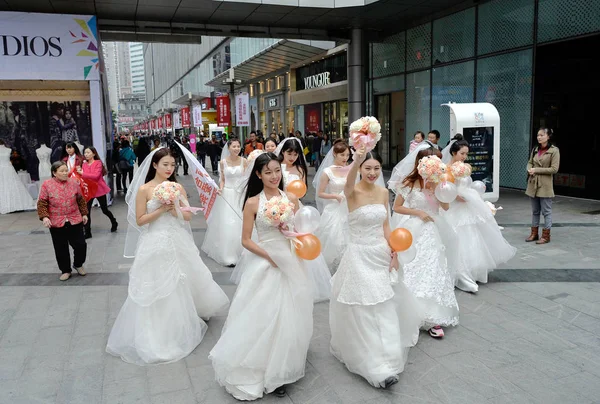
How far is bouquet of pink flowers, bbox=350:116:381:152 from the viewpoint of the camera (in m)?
3.66

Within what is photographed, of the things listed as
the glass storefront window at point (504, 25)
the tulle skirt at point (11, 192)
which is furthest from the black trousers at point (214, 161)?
the glass storefront window at point (504, 25)

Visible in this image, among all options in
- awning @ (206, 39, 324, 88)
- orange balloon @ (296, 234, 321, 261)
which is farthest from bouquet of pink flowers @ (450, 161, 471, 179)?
awning @ (206, 39, 324, 88)

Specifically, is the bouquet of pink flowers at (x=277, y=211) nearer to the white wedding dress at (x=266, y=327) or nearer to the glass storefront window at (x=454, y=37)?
the white wedding dress at (x=266, y=327)

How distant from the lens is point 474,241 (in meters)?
6.12

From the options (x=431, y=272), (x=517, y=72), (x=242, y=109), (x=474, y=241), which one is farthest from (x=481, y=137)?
(x=242, y=109)

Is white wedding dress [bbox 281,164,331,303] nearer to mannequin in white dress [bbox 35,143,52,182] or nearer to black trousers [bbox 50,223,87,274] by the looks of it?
black trousers [bbox 50,223,87,274]

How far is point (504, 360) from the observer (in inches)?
166

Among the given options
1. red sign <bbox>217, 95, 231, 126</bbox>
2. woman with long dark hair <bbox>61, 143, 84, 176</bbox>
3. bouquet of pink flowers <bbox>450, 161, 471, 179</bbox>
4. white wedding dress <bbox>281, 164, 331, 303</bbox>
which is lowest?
white wedding dress <bbox>281, 164, 331, 303</bbox>

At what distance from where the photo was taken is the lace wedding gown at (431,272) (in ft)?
15.7

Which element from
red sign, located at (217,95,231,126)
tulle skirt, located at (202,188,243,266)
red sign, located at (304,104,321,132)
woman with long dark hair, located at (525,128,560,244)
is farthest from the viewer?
red sign, located at (304,104,321,132)

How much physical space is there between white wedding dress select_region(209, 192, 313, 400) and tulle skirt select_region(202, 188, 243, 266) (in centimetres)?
357

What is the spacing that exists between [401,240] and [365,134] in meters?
0.92

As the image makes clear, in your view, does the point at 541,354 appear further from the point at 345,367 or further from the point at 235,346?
the point at 235,346

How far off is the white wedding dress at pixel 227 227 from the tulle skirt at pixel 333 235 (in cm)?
139
